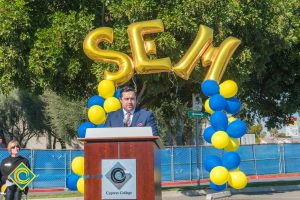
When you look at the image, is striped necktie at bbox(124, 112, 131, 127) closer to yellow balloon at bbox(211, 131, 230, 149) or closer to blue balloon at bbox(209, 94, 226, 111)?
yellow balloon at bbox(211, 131, 230, 149)

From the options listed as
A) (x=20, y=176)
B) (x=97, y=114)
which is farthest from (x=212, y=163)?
(x=20, y=176)

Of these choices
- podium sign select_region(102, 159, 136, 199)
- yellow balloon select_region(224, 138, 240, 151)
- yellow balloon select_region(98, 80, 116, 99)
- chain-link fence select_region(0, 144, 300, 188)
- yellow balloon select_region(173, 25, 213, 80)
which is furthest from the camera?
chain-link fence select_region(0, 144, 300, 188)

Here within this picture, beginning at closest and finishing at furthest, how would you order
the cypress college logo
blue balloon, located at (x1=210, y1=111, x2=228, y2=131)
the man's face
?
the man's face
the cypress college logo
blue balloon, located at (x1=210, y1=111, x2=228, y2=131)

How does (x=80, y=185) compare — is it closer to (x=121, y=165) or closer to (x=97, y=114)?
(x=97, y=114)

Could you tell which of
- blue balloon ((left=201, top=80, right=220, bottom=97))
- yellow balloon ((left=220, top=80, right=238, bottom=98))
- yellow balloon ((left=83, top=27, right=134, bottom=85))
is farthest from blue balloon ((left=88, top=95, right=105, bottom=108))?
yellow balloon ((left=220, top=80, right=238, bottom=98))

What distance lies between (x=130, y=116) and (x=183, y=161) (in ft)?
58.1

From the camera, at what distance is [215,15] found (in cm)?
1406


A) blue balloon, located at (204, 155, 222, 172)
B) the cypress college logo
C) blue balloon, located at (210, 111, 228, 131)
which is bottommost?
the cypress college logo

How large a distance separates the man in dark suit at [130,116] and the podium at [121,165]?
796 millimetres

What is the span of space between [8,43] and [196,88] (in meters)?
6.33

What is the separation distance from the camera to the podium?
4992mm

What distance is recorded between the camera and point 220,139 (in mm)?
9406

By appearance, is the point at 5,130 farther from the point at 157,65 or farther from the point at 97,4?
the point at 157,65

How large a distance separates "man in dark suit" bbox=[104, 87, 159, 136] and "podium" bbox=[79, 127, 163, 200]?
796 millimetres
